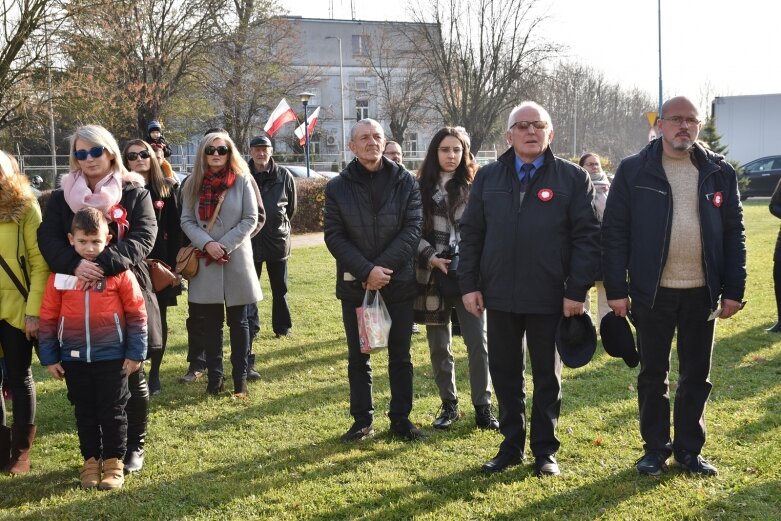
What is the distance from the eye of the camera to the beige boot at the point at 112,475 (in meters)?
4.38

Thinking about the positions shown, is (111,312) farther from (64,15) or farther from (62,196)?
(64,15)

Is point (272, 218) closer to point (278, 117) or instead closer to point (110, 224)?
point (110, 224)

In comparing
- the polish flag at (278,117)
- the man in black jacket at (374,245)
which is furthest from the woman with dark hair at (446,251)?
the polish flag at (278,117)

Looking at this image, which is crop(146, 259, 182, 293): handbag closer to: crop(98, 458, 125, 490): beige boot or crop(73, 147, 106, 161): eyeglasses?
crop(73, 147, 106, 161): eyeglasses

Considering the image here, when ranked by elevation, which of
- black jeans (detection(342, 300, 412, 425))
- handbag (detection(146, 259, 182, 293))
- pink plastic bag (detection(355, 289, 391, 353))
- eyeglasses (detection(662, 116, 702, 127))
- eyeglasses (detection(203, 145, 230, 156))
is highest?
eyeglasses (detection(203, 145, 230, 156))

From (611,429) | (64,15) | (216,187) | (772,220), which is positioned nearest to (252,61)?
(64,15)

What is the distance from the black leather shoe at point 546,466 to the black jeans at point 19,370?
310 centimetres

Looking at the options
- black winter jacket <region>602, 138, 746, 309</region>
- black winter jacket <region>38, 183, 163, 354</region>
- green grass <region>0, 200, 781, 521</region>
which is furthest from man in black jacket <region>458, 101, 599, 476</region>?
black winter jacket <region>38, 183, 163, 354</region>

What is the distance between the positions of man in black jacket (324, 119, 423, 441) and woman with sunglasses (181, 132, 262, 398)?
1.26 meters

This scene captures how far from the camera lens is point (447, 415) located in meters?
5.46

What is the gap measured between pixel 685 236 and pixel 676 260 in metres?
→ 0.14

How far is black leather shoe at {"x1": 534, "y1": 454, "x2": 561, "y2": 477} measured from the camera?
14.6ft

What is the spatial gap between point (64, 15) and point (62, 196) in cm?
1514

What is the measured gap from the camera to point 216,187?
611 centimetres
